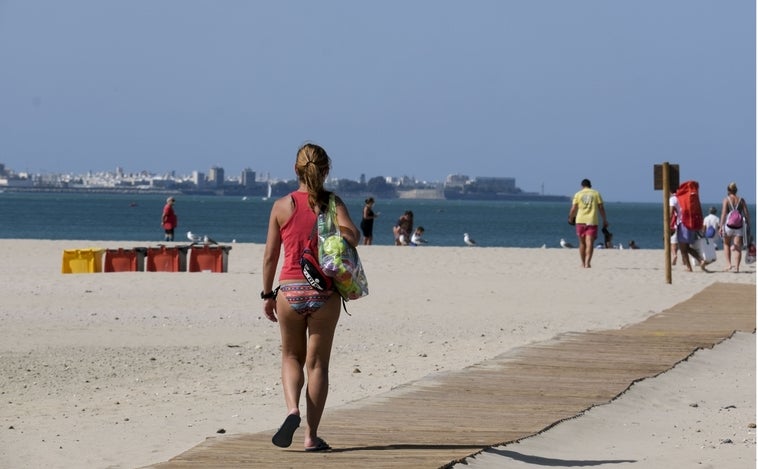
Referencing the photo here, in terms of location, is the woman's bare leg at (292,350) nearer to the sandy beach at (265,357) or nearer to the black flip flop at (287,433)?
the black flip flop at (287,433)

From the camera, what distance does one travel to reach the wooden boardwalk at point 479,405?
7270mm

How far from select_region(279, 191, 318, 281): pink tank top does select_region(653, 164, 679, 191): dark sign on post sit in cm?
1417

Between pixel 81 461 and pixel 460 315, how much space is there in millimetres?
9452

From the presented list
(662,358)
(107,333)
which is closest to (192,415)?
(662,358)

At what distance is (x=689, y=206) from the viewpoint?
2267 cm

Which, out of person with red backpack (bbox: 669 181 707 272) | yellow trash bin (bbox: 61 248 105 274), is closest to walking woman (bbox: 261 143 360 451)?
yellow trash bin (bbox: 61 248 105 274)

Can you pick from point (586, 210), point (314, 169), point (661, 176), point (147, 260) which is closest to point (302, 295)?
point (314, 169)

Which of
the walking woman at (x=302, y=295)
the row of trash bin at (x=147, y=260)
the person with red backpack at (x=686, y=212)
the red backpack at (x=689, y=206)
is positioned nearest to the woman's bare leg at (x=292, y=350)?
the walking woman at (x=302, y=295)

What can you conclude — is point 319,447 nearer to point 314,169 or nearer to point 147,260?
point 314,169

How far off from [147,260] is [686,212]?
863 centimetres

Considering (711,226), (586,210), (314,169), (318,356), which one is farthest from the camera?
(711,226)

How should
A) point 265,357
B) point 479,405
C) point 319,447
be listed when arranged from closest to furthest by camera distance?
point 319,447
point 479,405
point 265,357

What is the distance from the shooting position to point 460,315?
16.8 m

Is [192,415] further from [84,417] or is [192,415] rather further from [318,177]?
[318,177]
